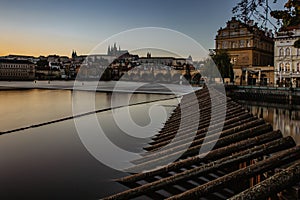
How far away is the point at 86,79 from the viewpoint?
399 ft

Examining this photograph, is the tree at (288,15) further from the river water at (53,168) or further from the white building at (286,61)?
the white building at (286,61)

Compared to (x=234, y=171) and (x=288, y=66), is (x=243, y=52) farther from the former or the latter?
(x=234, y=171)

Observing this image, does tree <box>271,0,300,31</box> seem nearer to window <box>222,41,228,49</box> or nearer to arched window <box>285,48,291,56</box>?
arched window <box>285,48,291,56</box>

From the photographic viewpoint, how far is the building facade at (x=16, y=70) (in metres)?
120

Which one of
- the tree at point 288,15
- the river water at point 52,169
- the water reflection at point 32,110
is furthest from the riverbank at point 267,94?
the tree at point 288,15

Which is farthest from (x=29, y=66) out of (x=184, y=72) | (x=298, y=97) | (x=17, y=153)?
(x=17, y=153)

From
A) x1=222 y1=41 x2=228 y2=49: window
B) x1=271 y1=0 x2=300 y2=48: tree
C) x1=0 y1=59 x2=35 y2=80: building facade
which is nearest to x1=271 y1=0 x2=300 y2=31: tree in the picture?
x1=271 y1=0 x2=300 y2=48: tree

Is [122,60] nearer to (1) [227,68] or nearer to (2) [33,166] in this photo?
(1) [227,68]

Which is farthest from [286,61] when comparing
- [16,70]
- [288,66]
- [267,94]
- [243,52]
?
[16,70]

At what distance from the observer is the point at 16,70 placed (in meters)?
122

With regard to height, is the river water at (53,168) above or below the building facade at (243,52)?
below

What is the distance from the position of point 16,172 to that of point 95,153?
2.66m

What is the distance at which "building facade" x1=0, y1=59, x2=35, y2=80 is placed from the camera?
11969 centimetres

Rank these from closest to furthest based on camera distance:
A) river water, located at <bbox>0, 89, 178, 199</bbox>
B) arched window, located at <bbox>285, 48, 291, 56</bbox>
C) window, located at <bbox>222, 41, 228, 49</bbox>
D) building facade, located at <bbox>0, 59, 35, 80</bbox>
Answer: river water, located at <bbox>0, 89, 178, 199</bbox>, arched window, located at <bbox>285, 48, 291, 56</bbox>, window, located at <bbox>222, 41, 228, 49</bbox>, building facade, located at <bbox>0, 59, 35, 80</bbox>
